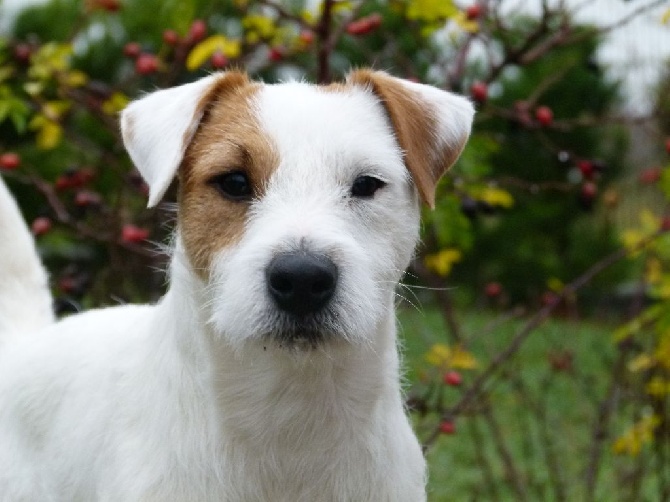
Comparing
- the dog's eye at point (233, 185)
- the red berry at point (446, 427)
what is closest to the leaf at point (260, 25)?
the red berry at point (446, 427)

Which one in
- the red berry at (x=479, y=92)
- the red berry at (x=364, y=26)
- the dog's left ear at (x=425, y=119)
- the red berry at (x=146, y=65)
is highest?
the dog's left ear at (x=425, y=119)

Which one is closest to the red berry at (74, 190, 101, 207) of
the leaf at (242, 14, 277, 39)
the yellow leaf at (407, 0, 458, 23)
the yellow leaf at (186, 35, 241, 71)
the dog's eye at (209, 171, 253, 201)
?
the yellow leaf at (186, 35, 241, 71)

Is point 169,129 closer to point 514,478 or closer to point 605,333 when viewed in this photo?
point 514,478

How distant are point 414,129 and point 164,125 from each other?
30.5 inches

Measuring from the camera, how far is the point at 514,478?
18.2 feet

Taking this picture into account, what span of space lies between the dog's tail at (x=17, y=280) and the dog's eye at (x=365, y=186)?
159 centimetres

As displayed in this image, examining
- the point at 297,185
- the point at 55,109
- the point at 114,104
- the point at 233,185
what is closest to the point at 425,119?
the point at 297,185

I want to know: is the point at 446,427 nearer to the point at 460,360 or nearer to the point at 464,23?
the point at 460,360

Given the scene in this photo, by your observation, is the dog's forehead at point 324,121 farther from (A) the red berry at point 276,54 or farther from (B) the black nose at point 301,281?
(A) the red berry at point 276,54

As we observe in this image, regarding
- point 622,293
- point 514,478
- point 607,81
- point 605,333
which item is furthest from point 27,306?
point 607,81

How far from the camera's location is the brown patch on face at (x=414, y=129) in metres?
3.53

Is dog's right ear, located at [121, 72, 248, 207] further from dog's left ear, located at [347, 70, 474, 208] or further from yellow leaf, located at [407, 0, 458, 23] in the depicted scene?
yellow leaf, located at [407, 0, 458, 23]

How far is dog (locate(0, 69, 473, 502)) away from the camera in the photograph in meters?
3.16

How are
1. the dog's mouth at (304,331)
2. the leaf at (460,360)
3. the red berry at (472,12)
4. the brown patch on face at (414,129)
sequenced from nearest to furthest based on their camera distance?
1. the dog's mouth at (304,331)
2. the brown patch on face at (414,129)
3. the leaf at (460,360)
4. the red berry at (472,12)
